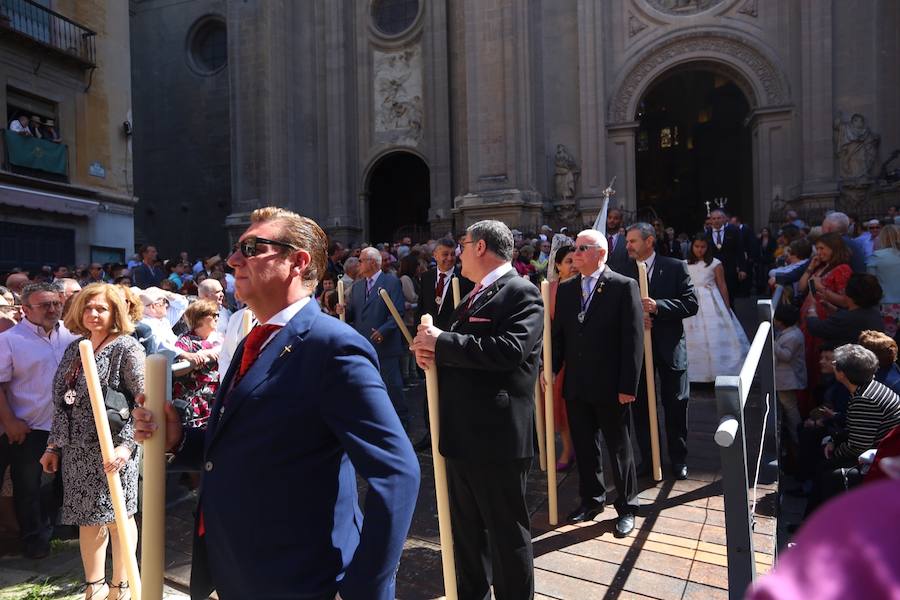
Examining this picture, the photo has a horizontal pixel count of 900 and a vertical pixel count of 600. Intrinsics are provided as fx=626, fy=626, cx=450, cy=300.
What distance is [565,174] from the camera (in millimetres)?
18812

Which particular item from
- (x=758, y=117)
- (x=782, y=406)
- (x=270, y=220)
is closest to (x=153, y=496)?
(x=270, y=220)

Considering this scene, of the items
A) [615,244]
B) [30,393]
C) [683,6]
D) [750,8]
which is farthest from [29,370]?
[750,8]

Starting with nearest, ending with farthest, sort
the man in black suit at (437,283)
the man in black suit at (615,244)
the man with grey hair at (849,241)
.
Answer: the man with grey hair at (849,241) → the man in black suit at (437,283) → the man in black suit at (615,244)

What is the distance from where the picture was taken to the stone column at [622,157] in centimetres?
1886

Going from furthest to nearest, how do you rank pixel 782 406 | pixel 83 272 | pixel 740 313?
pixel 83 272, pixel 740 313, pixel 782 406

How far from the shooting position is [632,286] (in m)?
4.46

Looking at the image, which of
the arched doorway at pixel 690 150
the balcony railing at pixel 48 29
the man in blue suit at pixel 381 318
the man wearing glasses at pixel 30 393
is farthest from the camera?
the arched doorway at pixel 690 150

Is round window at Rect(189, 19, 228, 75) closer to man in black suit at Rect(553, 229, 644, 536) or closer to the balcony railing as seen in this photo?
the balcony railing

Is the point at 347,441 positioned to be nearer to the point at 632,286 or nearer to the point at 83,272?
the point at 632,286

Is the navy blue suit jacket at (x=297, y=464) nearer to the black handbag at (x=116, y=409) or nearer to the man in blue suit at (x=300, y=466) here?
the man in blue suit at (x=300, y=466)

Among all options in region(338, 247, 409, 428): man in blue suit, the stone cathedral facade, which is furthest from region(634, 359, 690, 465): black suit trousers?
the stone cathedral facade

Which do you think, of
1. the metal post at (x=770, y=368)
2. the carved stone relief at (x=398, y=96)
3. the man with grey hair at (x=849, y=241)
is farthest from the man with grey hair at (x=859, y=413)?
the carved stone relief at (x=398, y=96)

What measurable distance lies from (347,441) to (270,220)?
2.90 ft

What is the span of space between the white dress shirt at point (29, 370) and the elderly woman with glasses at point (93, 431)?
1195mm
